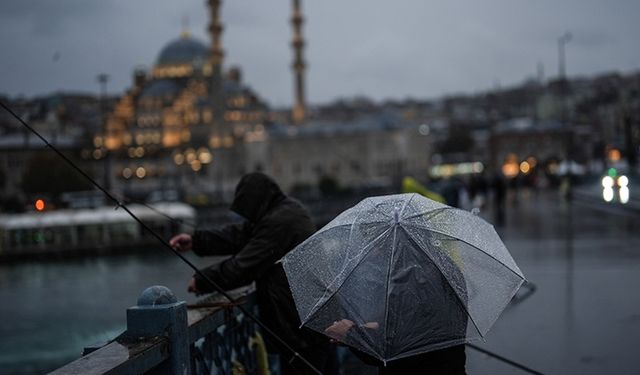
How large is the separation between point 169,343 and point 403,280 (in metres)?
1.03

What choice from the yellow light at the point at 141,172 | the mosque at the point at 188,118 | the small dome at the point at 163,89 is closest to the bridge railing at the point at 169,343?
the mosque at the point at 188,118

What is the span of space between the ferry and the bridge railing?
36.2 m

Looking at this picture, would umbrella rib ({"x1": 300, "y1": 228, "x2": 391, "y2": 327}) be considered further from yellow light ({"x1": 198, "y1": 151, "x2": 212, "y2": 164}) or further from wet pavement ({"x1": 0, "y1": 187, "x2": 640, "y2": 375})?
yellow light ({"x1": 198, "y1": 151, "x2": 212, "y2": 164})

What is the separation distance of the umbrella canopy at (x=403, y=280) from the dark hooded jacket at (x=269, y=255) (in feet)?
2.56

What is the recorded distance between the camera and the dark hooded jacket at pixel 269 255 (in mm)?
4766

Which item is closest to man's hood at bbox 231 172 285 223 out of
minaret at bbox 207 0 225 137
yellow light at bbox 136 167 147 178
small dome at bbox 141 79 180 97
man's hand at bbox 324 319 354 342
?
man's hand at bbox 324 319 354 342

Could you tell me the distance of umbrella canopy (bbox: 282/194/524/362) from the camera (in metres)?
3.70

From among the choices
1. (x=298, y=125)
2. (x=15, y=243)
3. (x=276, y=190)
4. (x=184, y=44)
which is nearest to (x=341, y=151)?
(x=298, y=125)

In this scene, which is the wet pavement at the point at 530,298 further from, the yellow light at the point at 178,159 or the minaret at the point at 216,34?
the yellow light at the point at 178,159

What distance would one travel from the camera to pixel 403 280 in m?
3.68

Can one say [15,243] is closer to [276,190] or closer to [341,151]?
[276,190]

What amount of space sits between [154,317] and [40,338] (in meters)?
20.2

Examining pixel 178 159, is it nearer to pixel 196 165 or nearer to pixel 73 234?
pixel 196 165

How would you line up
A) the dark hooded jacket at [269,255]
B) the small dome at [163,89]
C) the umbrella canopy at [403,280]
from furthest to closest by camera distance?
the small dome at [163,89] < the dark hooded jacket at [269,255] < the umbrella canopy at [403,280]
